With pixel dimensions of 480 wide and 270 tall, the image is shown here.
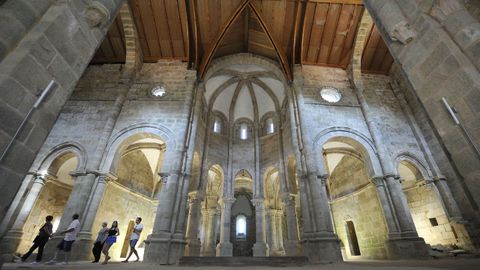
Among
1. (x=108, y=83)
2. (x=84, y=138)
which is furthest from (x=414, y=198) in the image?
(x=108, y=83)

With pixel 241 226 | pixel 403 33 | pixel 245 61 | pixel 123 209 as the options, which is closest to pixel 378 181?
pixel 403 33

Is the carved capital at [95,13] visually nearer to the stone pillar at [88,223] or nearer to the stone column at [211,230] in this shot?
the stone pillar at [88,223]

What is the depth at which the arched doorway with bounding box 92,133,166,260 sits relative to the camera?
1046 cm

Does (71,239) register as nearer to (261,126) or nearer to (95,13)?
(95,13)

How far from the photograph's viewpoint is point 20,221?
26.8 ft

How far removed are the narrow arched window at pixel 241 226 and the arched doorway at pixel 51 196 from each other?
13.8 meters

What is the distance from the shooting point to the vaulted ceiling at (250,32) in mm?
10727

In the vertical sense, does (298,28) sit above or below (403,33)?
above

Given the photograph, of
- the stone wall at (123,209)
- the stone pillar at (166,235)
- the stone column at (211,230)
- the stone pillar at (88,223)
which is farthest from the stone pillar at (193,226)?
the stone pillar at (88,223)

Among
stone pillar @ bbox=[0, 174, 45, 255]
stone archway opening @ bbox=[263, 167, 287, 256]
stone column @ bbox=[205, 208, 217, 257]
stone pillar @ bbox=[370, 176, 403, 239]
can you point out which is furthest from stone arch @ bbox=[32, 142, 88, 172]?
stone pillar @ bbox=[370, 176, 403, 239]

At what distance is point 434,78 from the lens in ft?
10.8

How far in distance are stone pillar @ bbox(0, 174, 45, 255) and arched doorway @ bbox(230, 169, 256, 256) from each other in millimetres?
12305

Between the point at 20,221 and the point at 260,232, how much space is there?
405 inches

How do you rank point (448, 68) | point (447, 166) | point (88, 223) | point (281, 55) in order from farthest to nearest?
1. point (281, 55)
2. point (447, 166)
3. point (88, 223)
4. point (448, 68)
